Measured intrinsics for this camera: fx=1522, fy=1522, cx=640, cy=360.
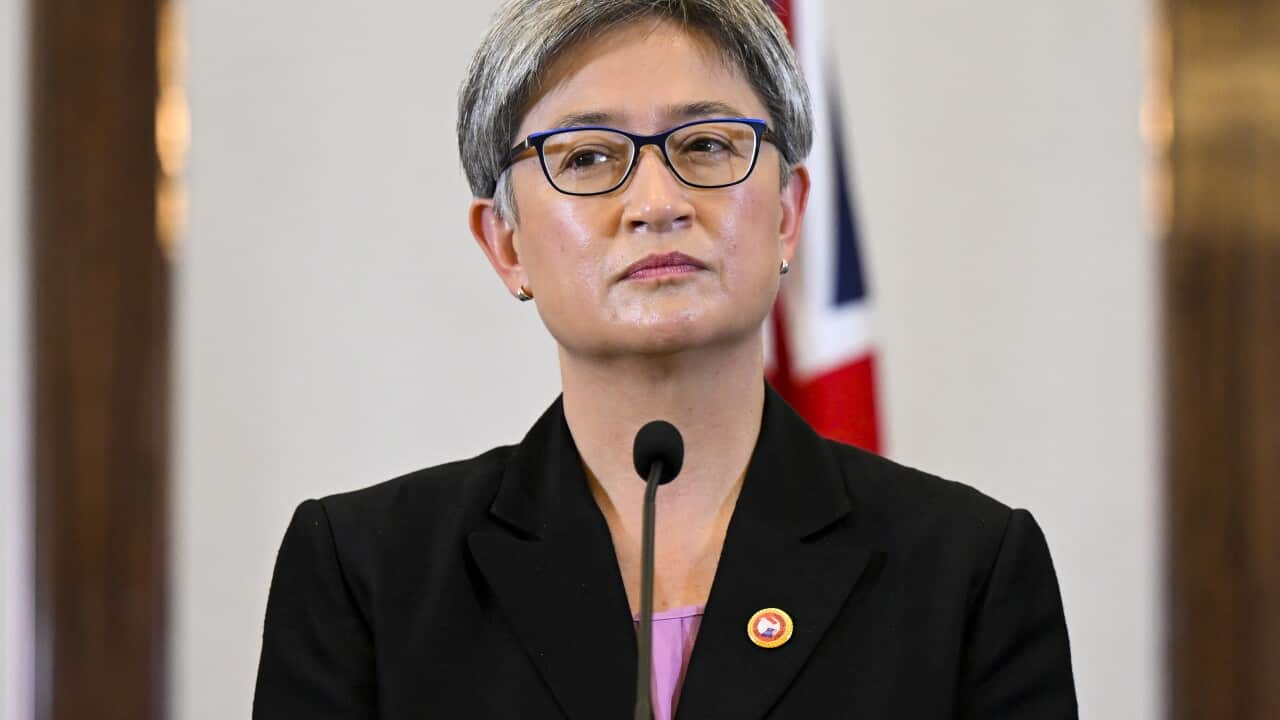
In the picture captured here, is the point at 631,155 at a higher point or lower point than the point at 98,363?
higher

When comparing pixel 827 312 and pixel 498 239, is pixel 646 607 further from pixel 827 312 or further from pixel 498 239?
pixel 827 312

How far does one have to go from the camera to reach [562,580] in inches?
64.4

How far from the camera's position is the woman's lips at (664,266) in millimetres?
1582

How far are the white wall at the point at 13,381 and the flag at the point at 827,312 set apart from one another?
1.63 m

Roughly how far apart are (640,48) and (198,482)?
200 centimetres

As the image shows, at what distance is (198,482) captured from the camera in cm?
331

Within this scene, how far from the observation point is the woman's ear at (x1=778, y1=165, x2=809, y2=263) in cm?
178

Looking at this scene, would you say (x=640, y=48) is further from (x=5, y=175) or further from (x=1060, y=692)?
(x=5, y=175)

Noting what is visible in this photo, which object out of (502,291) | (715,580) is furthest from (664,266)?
(502,291)

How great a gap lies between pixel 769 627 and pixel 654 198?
462 mm

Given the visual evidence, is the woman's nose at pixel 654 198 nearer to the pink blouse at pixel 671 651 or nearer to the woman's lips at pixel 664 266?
the woman's lips at pixel 664 266

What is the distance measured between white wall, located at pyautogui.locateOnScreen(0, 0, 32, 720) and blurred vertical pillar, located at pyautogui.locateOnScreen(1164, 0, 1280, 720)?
2.52m

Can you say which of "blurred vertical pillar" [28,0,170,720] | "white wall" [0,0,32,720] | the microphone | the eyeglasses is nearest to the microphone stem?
the microphone

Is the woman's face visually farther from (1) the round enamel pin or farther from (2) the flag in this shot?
(2) the flag
